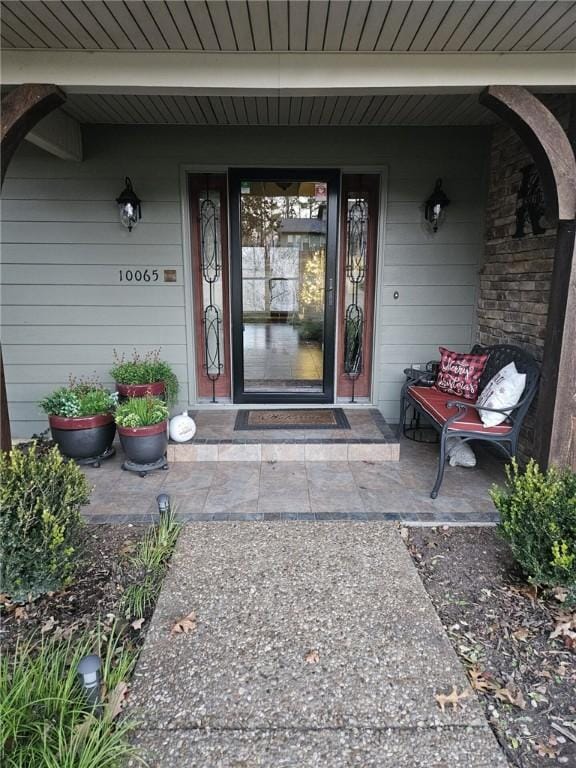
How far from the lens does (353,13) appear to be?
216cm

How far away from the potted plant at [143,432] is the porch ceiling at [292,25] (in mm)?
2125

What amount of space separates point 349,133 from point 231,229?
4.28 ft

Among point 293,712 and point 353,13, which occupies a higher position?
point 353,13

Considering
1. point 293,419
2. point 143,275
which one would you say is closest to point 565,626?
point 293,419

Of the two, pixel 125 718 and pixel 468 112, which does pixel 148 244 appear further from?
pixel 125 718

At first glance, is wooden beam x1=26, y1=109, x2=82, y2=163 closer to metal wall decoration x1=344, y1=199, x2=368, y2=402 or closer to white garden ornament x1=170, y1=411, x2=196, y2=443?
white garden ornament x1=170, y1=411, x2=196, y2=443

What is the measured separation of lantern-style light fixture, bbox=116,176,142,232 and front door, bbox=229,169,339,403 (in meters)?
0.81

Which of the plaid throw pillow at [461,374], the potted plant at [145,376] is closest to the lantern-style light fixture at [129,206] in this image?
the potted plant at [145,376]

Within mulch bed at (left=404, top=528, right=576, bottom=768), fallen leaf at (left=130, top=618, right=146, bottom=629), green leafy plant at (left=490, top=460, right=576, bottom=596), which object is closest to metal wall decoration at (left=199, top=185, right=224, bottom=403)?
mulch bed at (left=404, top=528, right=576, bottom=768)

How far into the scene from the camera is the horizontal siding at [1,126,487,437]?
13.3ft

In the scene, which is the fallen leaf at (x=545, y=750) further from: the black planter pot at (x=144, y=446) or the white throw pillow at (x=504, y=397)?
the black planter pot at (x=144, y=446)

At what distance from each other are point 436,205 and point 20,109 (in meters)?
3.12

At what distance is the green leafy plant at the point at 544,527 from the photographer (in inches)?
79.0

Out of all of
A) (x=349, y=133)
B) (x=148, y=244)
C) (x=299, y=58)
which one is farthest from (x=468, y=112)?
(x=148, y=244)
